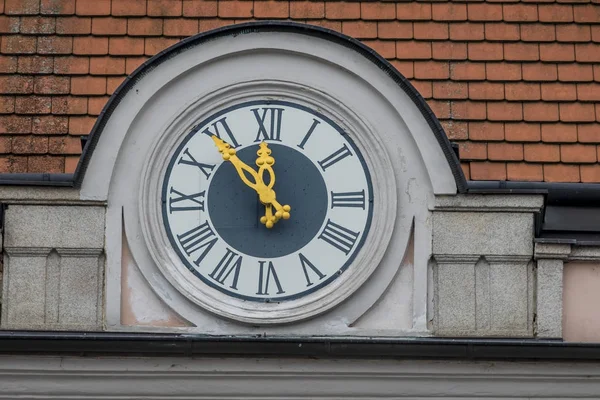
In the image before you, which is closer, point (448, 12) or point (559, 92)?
point (559, 92)

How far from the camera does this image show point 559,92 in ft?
51.2

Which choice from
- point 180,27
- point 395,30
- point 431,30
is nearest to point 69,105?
point 180,27

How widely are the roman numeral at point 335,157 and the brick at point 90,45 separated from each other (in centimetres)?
200

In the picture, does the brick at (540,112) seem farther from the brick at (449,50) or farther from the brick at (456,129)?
the brick at (449,50)

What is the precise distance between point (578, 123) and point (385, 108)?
1637 millimetres

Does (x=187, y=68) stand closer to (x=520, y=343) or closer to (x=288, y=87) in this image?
(x=288, y=87)

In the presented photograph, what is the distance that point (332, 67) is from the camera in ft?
48.5

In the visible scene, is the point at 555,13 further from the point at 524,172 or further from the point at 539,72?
the point at 524,172

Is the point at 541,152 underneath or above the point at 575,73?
underneath

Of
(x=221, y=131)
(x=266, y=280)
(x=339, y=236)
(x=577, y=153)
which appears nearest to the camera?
(x=266, y=280)

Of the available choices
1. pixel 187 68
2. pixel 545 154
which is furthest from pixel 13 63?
pixel 545 154

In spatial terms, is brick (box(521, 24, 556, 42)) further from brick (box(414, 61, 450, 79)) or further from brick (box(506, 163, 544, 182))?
brick (box(506, 163, 544, 182))

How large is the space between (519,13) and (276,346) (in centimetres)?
343

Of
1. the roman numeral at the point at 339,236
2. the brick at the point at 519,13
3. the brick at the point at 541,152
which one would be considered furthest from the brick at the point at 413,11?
the roman numeral at the point at 339,236
